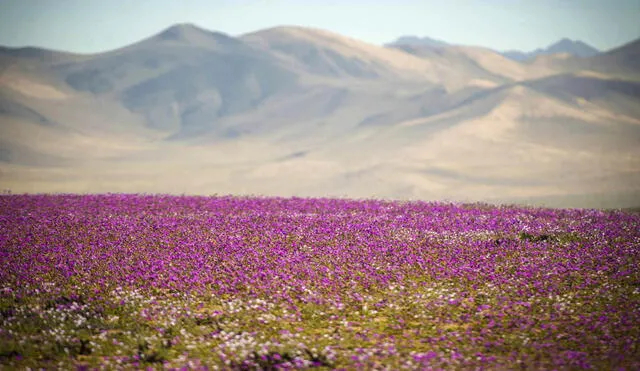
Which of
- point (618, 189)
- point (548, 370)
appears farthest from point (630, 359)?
point (618, 189)

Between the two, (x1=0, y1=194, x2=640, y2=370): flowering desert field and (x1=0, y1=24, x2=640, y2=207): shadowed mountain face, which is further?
(x1=0, y1=24, x2=640, y2=207): shadowed mountain face

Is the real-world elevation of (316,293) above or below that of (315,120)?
below

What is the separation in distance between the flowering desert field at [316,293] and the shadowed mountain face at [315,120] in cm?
3213

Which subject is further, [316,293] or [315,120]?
[315,120]

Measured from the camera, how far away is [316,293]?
13547 millimetres

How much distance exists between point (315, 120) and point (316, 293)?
9840cm

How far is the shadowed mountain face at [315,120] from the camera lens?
213ft

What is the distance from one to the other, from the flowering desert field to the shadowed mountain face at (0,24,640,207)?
32130mm

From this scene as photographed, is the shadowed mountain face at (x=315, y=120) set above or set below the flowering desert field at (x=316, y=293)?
above

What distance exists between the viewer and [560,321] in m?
12.2

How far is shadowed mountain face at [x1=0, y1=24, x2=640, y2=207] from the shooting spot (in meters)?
64.9

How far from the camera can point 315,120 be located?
111125mm

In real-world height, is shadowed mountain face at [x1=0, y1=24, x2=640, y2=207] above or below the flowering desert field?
above

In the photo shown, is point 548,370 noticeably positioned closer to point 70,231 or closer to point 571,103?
point 70,231
